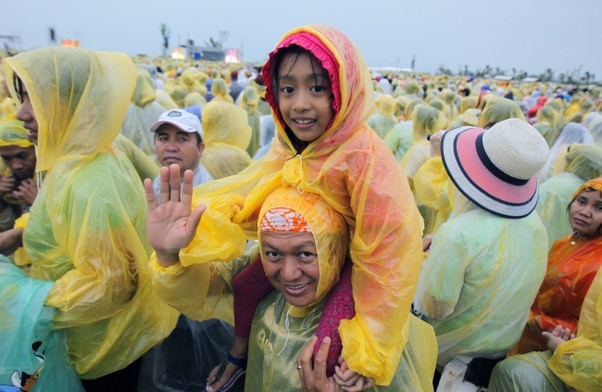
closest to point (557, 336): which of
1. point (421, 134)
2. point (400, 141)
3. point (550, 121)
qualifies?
point (421, 134)

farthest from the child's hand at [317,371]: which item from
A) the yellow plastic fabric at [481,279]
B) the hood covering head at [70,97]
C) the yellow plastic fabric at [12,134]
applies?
the yellow plastic fabric at [12,134]

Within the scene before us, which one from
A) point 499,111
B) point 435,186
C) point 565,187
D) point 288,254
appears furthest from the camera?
point 499,111

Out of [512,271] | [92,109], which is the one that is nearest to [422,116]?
[512,271]

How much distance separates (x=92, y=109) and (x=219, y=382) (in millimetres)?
1473

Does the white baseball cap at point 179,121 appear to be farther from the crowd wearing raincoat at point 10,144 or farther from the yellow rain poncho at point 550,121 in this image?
the yellow rain poncho at point 550,121

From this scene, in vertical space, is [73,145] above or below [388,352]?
above

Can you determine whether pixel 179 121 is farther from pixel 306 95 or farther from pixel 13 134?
pixel 306 95

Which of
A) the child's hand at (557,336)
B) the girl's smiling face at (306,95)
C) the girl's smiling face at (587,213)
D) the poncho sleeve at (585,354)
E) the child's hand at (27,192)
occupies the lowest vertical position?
the child's hand at (557,336)

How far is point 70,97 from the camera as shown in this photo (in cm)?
199

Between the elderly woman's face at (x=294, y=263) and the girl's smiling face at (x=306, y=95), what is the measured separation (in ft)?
1.14

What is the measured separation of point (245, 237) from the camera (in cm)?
164

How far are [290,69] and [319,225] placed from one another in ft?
1.72

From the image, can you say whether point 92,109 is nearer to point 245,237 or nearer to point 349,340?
point 245,237

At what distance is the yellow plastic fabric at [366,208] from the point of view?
131 cm
